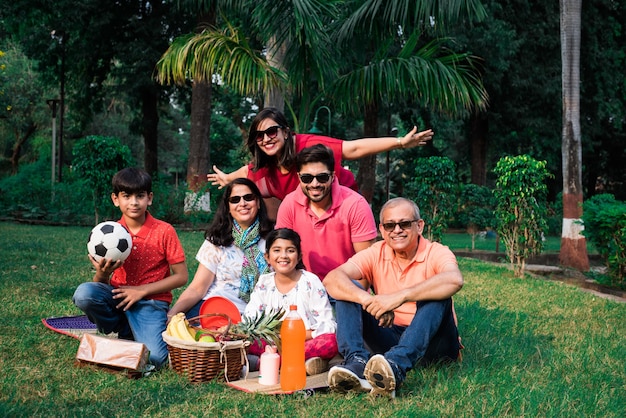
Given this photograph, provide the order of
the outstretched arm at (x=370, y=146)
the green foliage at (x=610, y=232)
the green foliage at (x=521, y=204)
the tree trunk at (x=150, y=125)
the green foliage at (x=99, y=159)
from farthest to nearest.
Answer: the tree trunk at (x=150, y=125) < the green foliage at (x=99, y=159) < the green foliage at (x=521, y=204) < the green foliage at (x=610, y=232) < the outstretched arm at (x=370, y=146)

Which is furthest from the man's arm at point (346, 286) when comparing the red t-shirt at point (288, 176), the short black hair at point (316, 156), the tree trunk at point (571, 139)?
the tree trunk at point (571, 139)

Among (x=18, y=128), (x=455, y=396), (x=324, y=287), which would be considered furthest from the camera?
(x=18, y=128)

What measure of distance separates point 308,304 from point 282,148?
1.36m

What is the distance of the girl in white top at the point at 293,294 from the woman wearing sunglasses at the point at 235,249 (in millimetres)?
409

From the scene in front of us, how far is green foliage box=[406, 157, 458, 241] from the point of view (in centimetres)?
1198

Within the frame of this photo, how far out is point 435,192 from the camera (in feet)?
39.6

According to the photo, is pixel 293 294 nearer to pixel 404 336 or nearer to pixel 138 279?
pixel 404 336

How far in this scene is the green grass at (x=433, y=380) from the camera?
11.5 feet

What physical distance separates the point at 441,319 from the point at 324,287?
2.86ft

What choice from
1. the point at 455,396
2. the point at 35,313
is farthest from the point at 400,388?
the point at 35,313

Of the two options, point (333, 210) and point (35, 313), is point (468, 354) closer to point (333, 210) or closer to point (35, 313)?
point (333, 210)

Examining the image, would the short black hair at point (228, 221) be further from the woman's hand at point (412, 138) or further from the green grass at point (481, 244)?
the green grass at point (481, 244)

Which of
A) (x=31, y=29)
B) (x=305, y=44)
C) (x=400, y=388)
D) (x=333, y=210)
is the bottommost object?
(x=400, y=388)

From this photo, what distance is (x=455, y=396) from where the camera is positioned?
12.3 ft
